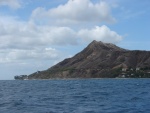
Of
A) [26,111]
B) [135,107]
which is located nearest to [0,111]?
[26,111]

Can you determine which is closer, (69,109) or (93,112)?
(93,112)

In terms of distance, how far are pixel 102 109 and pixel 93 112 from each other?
3.34 m

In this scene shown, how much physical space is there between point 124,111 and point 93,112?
13.4ft

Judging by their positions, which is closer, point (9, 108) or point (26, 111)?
point (26, 111)

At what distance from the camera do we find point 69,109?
161 feet

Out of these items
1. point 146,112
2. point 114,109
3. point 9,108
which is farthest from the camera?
point 9,108

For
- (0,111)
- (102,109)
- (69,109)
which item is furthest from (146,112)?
(0,111)

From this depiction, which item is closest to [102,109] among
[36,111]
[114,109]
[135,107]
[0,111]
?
[114,109]

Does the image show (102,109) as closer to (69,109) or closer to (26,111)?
(69,109)

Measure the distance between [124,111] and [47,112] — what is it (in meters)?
9.99

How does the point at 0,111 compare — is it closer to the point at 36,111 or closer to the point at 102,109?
the point at 36,111

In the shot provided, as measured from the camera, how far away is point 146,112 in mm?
45719

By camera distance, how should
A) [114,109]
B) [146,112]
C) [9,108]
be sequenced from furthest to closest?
[9,108]
[114,109]
[146,112]

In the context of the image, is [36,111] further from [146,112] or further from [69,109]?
[146,112]
